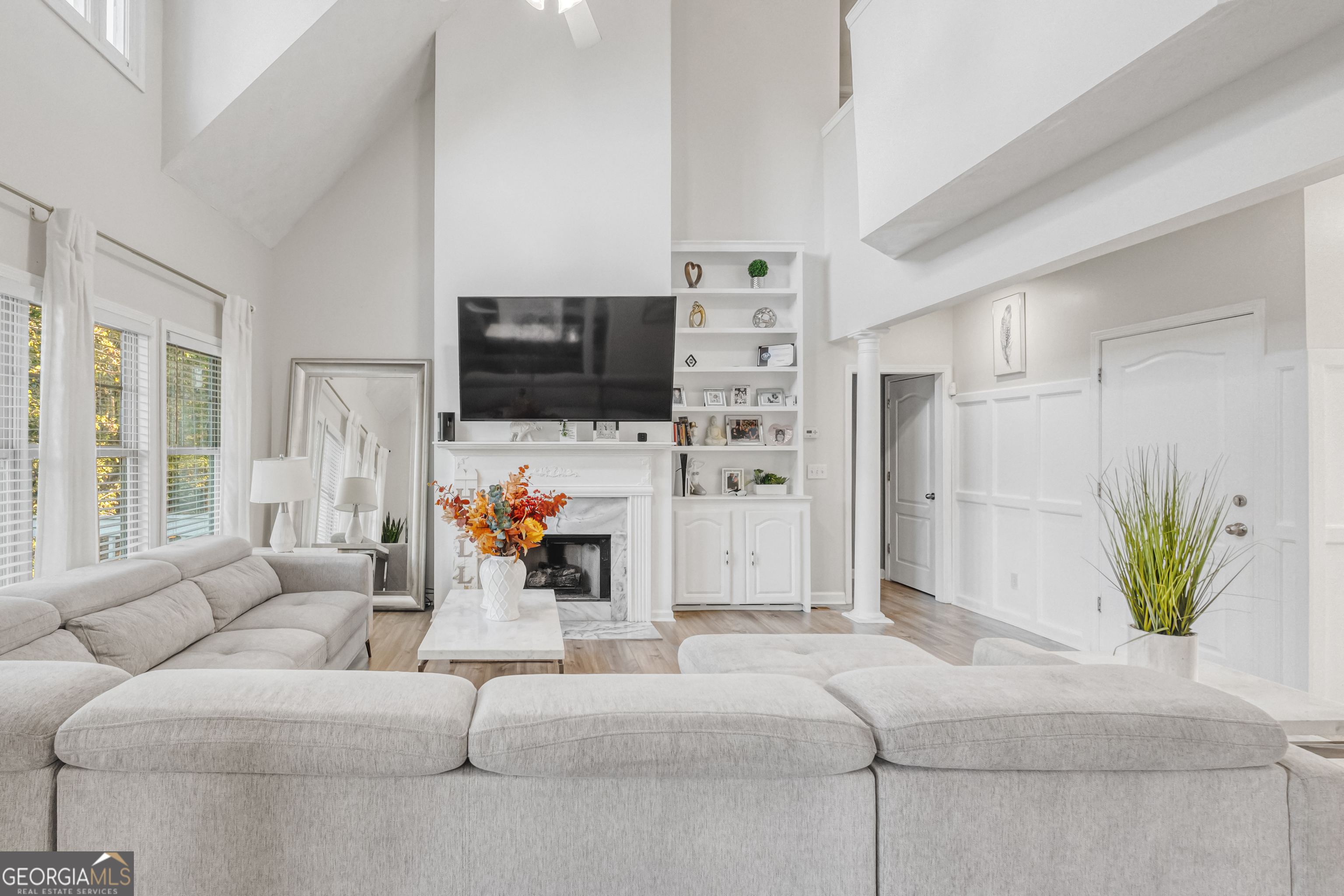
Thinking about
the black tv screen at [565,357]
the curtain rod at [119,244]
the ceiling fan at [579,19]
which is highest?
the ceiling fan at [579,19]

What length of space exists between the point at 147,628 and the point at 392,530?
2.69 m

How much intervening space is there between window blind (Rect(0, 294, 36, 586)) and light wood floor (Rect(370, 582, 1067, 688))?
1612 mm

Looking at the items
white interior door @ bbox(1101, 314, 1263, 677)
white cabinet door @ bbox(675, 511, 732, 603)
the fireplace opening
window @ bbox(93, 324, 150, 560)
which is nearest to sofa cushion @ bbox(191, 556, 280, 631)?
window @ bbox(93, 324, 150, 560)

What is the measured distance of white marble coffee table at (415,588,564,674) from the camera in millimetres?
2717

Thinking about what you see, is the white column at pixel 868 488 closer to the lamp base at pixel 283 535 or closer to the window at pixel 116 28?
the lamp base at pixel 283 535

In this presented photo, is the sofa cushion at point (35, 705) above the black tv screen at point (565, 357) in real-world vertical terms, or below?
below

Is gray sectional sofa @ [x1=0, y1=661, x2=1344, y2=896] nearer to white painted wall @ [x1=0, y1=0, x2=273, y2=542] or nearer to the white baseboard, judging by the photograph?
white painted wall @ [x1=0, y1=0, x2=273, y2=542]

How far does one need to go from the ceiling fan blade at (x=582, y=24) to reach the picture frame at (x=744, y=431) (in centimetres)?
300

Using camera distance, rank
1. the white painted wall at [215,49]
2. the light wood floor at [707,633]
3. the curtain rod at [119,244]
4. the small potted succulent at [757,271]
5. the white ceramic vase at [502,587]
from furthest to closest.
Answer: the small potted succulent at [757,271], the light wood floor at [707,633], the white painted wall at [215,49], the white ceramic vase at [502,587], the curtain rod at [119,244]

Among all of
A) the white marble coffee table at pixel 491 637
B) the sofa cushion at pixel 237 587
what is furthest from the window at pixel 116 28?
the white marble coffee table at pixel 491 637

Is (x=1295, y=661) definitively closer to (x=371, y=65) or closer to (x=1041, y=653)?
(x=1041, y=653)

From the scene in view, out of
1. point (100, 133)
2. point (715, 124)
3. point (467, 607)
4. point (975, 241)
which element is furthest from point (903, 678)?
point (715, 124)

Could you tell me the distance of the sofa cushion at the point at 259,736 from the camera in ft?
3.55

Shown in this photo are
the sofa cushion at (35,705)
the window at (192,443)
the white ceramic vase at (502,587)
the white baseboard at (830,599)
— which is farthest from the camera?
the white baseboard at (830,599)
